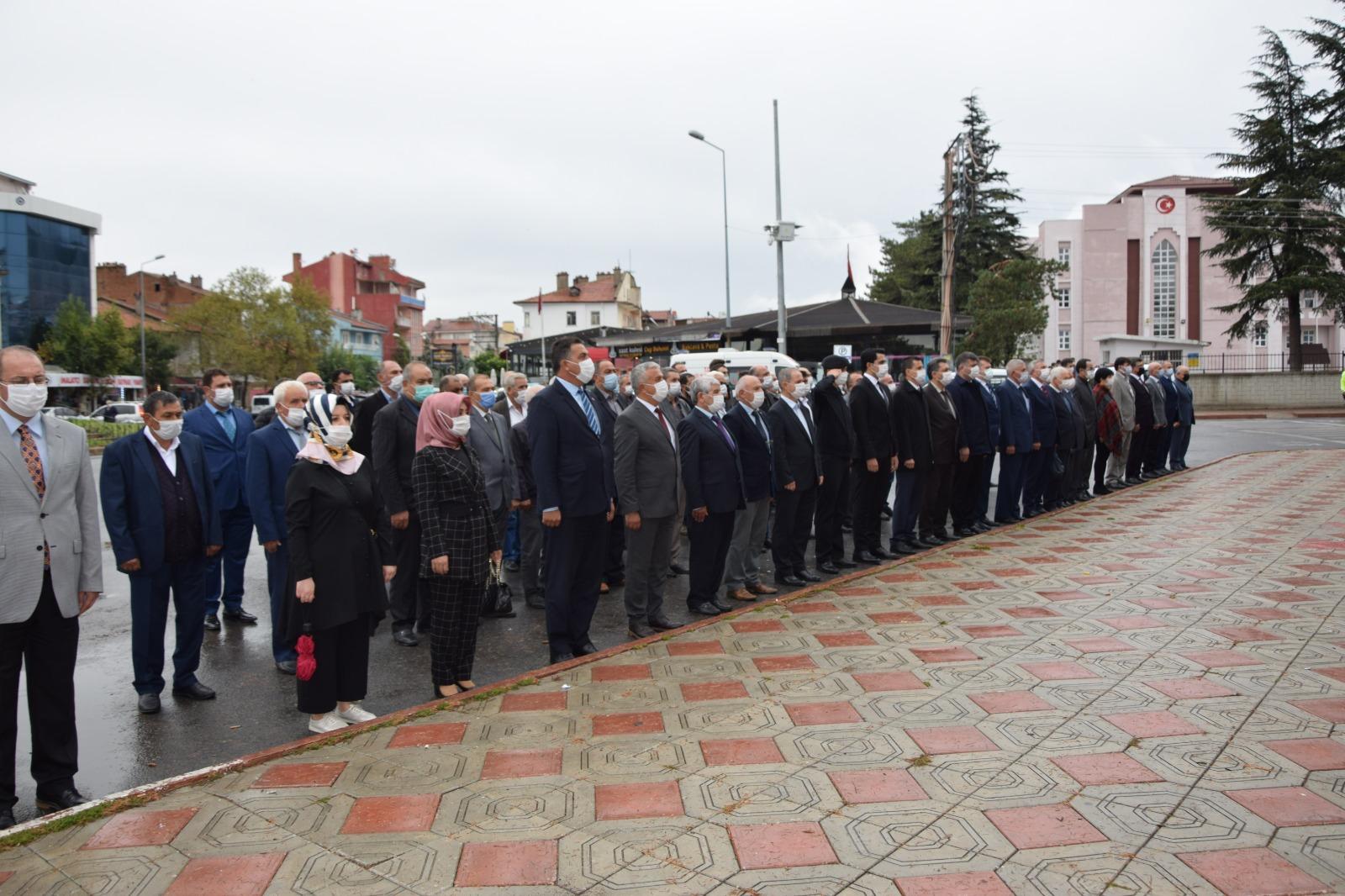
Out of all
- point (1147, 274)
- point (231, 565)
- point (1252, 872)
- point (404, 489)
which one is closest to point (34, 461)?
point (404, 489)

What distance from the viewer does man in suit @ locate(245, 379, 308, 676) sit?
6027 millimetres

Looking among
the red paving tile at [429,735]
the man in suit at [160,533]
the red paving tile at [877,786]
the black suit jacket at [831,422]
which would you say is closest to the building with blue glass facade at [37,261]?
the man in suit at [160,533]

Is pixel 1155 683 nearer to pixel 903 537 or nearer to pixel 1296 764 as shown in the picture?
pixel 1296 764

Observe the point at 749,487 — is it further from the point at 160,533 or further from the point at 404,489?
the point at 160,533

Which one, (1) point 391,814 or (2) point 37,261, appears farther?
(2) point 37,261

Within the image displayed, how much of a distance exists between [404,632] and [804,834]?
4213 mm

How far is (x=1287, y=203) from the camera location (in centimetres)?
3562

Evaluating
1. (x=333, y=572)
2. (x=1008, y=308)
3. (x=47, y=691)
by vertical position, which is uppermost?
(x=1008, y=308)

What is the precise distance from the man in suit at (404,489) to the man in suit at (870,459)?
415cm

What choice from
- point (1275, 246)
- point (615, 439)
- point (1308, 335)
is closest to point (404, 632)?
point (615, 439)

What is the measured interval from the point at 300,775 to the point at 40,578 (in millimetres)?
1455

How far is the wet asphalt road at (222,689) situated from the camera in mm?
4598

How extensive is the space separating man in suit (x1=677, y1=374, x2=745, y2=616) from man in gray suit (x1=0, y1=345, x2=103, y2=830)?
404 centimetres

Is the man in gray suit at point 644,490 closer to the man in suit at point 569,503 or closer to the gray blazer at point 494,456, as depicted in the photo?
the man in suit at point 569,503
